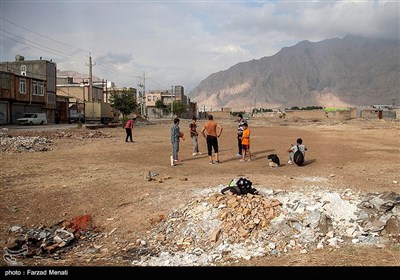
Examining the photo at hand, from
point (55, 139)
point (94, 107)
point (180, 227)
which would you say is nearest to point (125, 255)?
point (180, 227)

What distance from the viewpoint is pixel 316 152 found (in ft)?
59.6

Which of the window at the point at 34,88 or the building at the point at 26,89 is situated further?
the window at the point at 34,88

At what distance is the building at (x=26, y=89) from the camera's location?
41.5 meters

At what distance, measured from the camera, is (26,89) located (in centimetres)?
4550

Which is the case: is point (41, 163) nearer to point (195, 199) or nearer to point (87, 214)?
point (87, 214)

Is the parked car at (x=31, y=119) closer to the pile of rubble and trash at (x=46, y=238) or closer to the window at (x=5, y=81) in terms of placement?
the window at (x=5, y=81)

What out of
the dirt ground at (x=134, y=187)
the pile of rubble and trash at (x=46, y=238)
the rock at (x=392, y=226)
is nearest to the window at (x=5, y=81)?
the dirt ground at (x=134, y=187)

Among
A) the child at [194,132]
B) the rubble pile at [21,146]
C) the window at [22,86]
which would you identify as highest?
the window at [22,86]

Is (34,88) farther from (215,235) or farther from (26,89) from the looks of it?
(215,235)

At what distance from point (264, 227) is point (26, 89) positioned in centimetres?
4524

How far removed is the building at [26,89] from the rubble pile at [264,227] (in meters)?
39.4

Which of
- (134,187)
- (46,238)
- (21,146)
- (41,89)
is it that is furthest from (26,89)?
(46,238)

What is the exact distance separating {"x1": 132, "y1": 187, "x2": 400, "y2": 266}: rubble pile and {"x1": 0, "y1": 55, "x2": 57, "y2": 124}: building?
39402mm

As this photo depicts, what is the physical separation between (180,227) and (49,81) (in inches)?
2042
